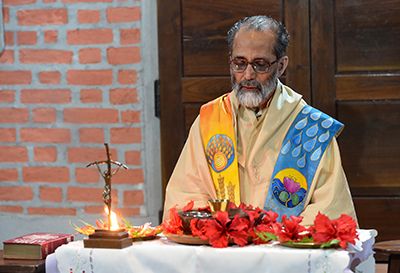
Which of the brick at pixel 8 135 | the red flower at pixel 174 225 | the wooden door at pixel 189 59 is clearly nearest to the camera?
the red flower at pixel 174 225

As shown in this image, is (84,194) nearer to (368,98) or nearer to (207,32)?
(207,32)

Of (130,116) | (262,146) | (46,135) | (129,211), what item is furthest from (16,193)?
(262,146)

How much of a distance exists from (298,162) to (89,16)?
1435mm

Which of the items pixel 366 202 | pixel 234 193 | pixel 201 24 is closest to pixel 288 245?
pixel 234 193

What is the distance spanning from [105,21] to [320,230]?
2.14 meters

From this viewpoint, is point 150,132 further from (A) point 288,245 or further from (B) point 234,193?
(A) point 288,245

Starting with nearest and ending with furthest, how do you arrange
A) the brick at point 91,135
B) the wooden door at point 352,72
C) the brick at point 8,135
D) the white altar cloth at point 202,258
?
the white altar cloth at point 202,258 < the wooden door at point 352,72 < the brick at point 91,135 < the brick at point 8,135

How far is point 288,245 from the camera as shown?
258 centimetres

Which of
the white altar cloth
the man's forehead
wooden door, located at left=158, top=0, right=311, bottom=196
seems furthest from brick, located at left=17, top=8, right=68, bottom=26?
the white altar cloth

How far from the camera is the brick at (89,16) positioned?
4363mm

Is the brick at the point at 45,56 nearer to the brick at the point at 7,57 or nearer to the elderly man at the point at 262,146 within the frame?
the brick at the point at 7,57

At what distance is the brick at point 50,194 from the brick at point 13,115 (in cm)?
35

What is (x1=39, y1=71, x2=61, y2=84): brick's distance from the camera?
443cm

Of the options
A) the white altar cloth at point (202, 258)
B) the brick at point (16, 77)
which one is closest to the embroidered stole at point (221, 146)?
the white altar cloth at point (202, 258)
